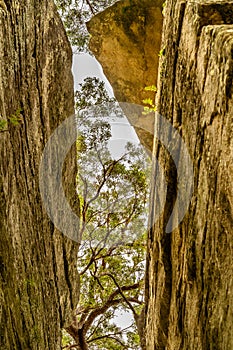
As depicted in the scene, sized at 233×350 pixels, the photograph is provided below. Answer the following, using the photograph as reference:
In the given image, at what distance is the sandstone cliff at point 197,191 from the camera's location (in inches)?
164

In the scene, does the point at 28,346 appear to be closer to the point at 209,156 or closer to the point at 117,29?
the point at 209,156

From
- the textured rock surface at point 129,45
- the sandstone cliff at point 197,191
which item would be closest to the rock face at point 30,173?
the textured rock surface at point 129,45

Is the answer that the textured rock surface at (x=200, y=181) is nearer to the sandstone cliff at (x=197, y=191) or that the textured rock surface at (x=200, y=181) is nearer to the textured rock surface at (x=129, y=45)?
the sandstone cliff at (x=197, y=191)

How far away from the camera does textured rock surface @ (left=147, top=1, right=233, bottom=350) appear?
414cm

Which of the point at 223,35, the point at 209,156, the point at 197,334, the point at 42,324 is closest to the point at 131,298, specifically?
the point at 42,324

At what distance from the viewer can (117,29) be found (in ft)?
40.5

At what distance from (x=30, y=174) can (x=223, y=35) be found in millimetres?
4409

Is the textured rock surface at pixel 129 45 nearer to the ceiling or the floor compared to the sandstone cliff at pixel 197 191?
nearer to the ceiling

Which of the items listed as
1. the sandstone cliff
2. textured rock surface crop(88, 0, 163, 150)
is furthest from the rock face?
the sandstone cliff

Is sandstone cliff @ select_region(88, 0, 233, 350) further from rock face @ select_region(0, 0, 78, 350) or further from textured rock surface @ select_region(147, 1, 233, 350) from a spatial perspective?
rock face @ select_region(0, 0, 78, 350)

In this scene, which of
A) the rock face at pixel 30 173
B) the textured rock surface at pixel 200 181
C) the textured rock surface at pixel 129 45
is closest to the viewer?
the textured rock surface at pixel 200 181

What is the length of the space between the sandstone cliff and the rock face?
2.17 m

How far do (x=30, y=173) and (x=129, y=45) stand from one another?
628 cm

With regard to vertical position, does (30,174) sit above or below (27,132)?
below
